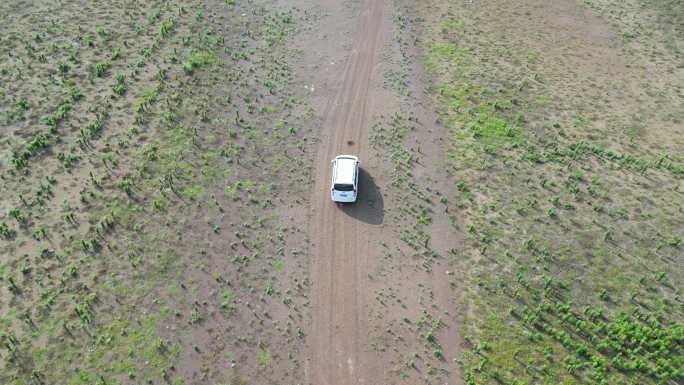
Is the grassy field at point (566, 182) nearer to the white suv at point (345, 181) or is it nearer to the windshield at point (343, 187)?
the white suv at point (345, 181)

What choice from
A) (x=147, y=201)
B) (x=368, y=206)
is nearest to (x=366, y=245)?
(x=368, y=206)

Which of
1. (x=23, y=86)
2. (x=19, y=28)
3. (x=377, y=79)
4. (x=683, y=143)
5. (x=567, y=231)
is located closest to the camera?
(x=567, y=231)

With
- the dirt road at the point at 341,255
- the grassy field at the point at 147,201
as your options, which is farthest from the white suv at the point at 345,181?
the grassy field at the point at 147,201

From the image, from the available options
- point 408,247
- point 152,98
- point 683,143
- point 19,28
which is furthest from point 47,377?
point 683,143

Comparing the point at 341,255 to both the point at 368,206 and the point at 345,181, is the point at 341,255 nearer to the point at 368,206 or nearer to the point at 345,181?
the point at 368,206

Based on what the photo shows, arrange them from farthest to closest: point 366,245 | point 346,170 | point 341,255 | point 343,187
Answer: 1. point 346,170
2. point 343,187
3. point 366,245
4. point 341,255

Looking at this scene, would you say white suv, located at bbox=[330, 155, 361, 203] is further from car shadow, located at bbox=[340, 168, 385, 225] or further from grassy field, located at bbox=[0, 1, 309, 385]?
grassy field, located at bbox=[0, 1, 309, 385]

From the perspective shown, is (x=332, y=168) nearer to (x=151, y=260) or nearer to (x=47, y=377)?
(x=151, y=260)
